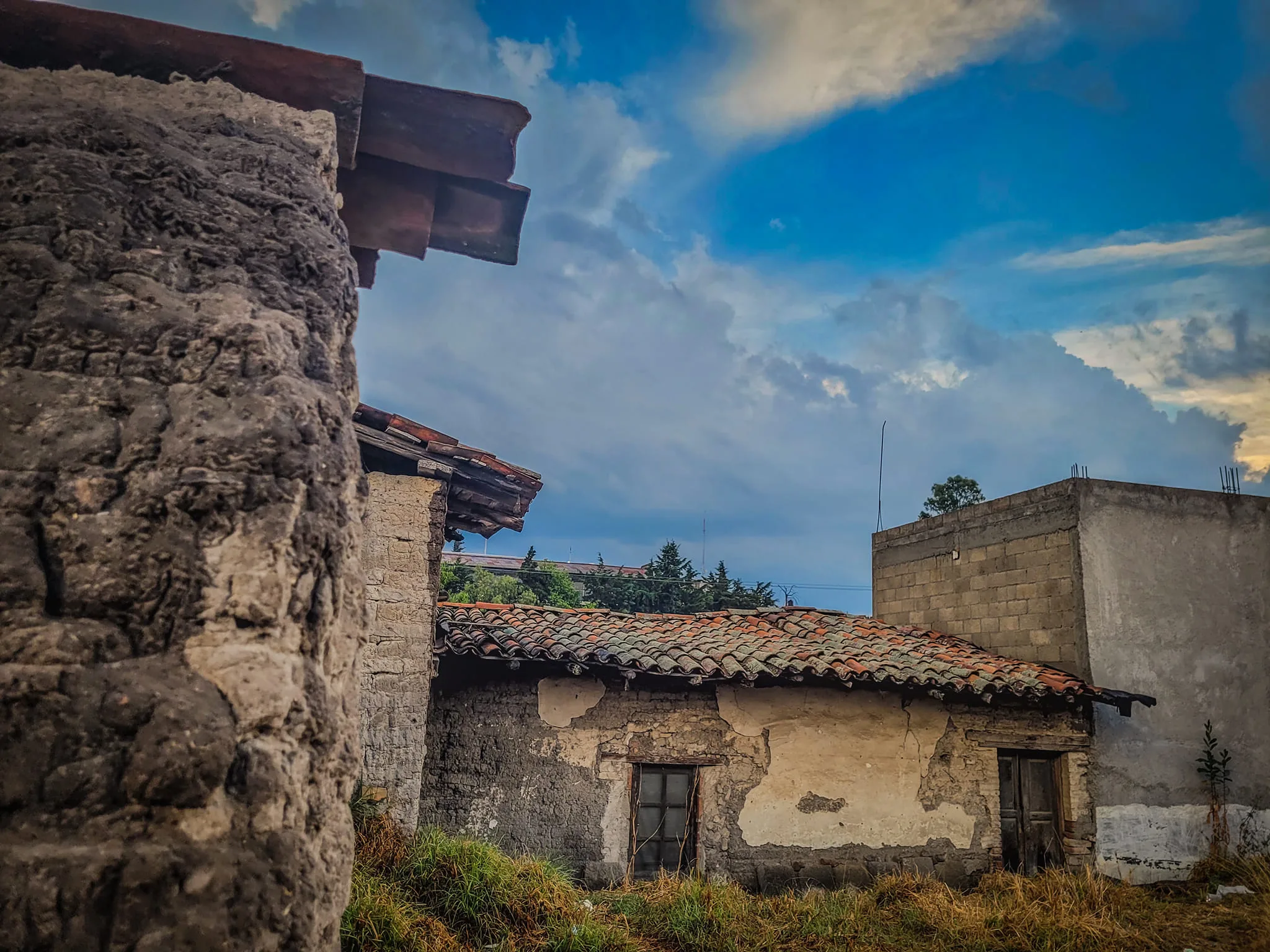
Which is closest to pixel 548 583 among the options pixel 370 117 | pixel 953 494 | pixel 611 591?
pixel 611 591

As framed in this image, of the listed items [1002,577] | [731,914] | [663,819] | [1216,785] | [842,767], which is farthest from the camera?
[1002,577]

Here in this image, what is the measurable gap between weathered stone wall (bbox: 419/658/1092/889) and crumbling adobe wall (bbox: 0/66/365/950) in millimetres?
7003

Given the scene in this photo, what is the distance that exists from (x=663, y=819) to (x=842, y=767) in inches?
80.3

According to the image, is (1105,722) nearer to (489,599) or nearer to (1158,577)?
(1158,577)

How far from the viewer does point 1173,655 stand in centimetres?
1081

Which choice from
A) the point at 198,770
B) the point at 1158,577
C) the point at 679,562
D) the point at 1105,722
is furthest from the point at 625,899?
the point at 679,562

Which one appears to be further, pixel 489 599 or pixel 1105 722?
pixel 489 599

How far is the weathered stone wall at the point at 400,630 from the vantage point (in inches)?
276

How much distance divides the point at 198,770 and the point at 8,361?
0.73 m

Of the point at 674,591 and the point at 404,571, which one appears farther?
the point at 674,591

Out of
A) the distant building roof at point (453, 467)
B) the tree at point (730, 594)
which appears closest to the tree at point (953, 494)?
the tree at point (730, 594)

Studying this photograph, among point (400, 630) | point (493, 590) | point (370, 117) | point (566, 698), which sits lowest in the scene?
point (566, 698)

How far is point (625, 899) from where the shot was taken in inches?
302

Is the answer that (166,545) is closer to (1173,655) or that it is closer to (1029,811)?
(1029,811)
